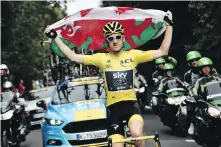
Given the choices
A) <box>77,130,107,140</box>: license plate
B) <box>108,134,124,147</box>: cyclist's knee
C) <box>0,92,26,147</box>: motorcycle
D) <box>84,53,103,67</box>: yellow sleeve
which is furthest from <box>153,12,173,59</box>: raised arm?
<box>0,92,26,147</box>: motorcycle

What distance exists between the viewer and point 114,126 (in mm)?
6258

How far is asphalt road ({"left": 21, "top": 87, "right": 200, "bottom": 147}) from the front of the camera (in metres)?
12.1

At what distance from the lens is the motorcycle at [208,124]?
8.69 meters

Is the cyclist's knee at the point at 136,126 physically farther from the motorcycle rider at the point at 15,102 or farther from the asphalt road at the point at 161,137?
the motorcycle rider at the point at 15,102

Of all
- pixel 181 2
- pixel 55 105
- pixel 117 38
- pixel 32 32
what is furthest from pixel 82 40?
pixel 32 32

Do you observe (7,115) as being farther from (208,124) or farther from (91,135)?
(208,124)

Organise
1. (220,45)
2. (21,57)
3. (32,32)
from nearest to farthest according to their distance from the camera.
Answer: (220,45)
(21,57)
(32,32)

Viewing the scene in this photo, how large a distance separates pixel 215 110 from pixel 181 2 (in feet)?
75.2

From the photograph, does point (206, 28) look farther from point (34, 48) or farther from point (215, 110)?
point (34, 48)

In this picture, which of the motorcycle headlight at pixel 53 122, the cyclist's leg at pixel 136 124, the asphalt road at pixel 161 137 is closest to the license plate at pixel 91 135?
the motorcycle headlight at pixel 53 122

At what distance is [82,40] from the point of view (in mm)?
8586

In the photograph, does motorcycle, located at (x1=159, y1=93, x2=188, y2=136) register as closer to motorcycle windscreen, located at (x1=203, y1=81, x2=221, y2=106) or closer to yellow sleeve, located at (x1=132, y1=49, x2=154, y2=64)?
motorcycle windscreen, located at (x1=203, y1=81, x2=221, y2=106)

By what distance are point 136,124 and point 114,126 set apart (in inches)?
11.1

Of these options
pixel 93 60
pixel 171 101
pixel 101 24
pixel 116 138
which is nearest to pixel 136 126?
pixel 116 138
